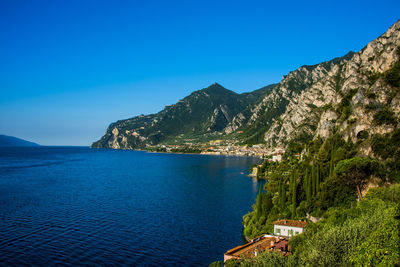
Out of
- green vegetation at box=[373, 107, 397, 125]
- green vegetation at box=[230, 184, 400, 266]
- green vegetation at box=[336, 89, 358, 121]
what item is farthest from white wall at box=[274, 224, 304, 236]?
green vegetation at box=[336, 89, 358, 121]

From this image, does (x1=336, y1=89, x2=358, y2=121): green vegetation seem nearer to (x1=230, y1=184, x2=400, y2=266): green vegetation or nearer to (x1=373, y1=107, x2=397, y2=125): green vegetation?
(x1=373, y1=107, x2=397, y2=125): green vegetation

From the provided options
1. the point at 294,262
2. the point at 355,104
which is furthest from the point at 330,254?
the point at 355,104

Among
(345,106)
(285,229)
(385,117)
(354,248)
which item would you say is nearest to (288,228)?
(285,229)

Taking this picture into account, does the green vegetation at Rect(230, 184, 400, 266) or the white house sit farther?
the white house

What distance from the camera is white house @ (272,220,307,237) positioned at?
137ft

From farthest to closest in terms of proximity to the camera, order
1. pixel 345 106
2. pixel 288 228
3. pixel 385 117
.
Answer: pixel 345 106 → pixel 385 117 → pixel 288 228

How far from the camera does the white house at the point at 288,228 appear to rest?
41750mm

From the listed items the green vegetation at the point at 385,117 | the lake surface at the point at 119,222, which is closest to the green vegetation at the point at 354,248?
the lake surface at the point at 119,222

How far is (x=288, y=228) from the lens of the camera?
42.4 metres

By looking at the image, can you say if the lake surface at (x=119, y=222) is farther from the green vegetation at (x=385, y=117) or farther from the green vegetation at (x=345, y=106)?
the green vegetation at (x=385, y=117)

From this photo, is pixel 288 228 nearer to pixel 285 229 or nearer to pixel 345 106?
pixel 285 229

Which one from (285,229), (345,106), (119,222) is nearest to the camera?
(285,229)

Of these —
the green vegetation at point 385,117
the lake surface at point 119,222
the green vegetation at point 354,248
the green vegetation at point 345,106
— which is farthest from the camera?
the green vegetation at point 345,106

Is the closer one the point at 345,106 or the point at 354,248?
the point at 354,248
